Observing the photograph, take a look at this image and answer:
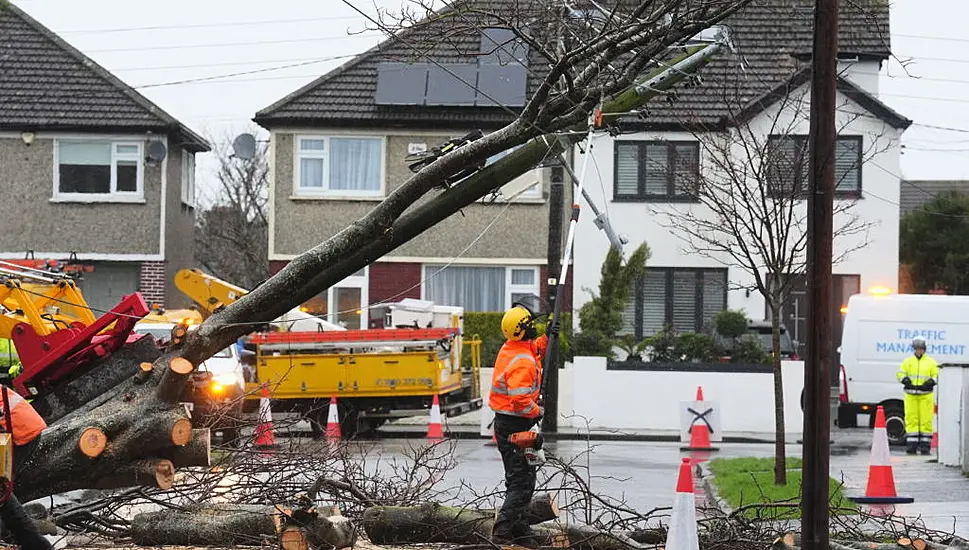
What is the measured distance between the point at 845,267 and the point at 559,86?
19.7 metres

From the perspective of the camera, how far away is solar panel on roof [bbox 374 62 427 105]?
29875mm

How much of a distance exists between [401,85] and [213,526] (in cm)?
2097

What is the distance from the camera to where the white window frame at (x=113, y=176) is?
102 feet

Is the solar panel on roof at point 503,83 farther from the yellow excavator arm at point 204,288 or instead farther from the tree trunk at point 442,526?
the tree trunk at point 442,526

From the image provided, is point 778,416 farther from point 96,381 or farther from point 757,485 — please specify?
point 96,381

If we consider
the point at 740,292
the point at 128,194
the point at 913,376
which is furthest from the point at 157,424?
the point at 128,194

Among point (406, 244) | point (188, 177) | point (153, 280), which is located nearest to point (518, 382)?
point (406, 244)

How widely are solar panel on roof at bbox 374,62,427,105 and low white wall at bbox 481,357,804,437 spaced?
799cm

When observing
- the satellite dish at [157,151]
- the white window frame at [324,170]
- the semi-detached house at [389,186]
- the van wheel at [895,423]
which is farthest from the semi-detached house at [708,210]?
the satellite dish at [157,151]

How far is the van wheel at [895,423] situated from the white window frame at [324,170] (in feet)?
38.8

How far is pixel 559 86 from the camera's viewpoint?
1086 centimetres

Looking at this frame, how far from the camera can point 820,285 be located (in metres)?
8.28

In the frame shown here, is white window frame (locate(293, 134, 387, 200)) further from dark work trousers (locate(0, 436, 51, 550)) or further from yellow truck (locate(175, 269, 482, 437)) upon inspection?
dark work trousers (locate(0, 436, 51, 550))

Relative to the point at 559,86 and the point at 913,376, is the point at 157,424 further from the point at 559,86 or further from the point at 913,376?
the point at 913,376
